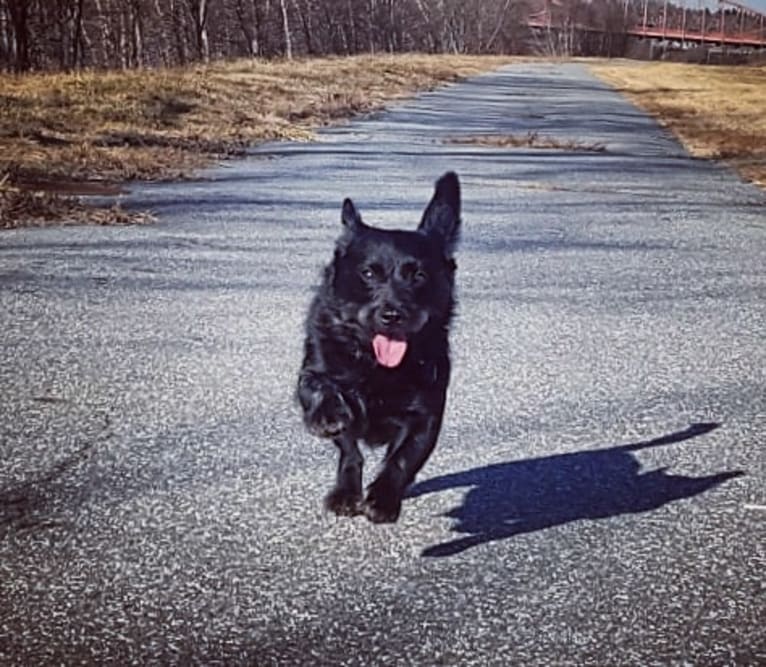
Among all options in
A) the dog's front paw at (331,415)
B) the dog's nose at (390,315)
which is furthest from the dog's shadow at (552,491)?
the dog's nose at (390,315)

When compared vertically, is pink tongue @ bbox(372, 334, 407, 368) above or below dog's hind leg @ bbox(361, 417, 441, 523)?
above

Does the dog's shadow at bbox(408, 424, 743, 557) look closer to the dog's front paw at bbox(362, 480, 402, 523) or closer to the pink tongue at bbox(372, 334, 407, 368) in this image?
the dog's front paw at bbox(362, 480, 402, 523)

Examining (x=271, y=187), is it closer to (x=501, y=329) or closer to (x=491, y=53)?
(x=501, y=329)

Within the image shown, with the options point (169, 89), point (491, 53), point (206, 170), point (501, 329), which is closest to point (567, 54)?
point (491, 53)

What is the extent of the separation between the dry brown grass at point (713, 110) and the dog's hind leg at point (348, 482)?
32.8 feet

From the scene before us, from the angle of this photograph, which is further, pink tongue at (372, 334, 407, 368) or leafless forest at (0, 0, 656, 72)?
leafless forest at (0, 0, 656, 72)

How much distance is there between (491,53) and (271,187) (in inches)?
2413

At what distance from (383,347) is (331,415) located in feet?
0.79

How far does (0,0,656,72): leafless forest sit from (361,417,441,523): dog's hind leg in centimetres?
2252

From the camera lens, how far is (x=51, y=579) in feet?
8.50


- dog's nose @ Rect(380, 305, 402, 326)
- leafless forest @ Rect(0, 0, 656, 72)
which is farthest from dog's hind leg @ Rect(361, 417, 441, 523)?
leafless forest @ Rect(0, 0, 656, 72)

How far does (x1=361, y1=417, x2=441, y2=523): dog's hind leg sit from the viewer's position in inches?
96.7

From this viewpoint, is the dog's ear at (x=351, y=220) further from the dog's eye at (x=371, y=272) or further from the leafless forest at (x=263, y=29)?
the leafless forest at (x=263, y=29)

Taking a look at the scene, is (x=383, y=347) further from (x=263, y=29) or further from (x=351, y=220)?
(x=263, y=29)
